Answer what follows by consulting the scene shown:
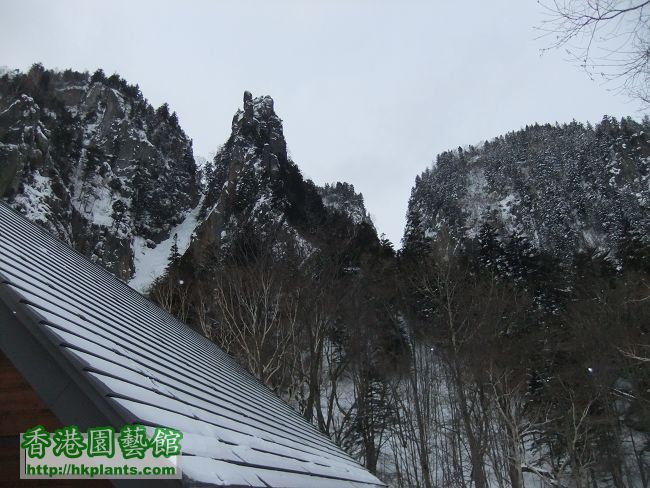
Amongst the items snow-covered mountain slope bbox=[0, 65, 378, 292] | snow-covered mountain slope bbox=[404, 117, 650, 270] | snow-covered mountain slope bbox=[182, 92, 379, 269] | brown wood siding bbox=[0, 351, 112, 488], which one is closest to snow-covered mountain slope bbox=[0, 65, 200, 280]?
snow-covered mountain slope bbox=[0, 65, 378, 292]

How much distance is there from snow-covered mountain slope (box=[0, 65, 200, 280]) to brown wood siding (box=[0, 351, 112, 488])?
3530 cm

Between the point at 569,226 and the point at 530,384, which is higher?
the point at 569,226

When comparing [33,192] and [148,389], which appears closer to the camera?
[148,389]

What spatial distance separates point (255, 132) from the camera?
46938 millimetres

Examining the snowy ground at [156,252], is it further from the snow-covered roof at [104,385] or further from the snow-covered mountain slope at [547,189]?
the snow-covered roof at [104,385]

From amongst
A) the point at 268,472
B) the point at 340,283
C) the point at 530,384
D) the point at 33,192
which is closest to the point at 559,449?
the point at 530,384

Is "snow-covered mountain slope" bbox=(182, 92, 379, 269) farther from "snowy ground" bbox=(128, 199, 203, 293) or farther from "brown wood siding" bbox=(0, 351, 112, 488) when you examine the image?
"brown wood siding" bbox=(0, 351, 112, 488)

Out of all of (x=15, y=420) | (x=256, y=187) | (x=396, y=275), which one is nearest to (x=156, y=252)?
(x=256, y=187)

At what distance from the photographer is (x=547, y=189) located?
71875mm

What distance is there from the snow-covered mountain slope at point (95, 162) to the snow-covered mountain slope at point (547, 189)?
30991mm

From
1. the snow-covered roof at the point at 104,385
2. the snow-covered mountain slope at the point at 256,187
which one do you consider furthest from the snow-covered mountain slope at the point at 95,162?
the snow-covered roof at the point at 104,385

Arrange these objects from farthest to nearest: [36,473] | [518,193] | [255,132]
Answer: [518,193] < [255,132] < [36,473]

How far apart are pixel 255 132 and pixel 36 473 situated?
4714cm

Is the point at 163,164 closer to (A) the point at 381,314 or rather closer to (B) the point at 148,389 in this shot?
(A) the point at 381,314
